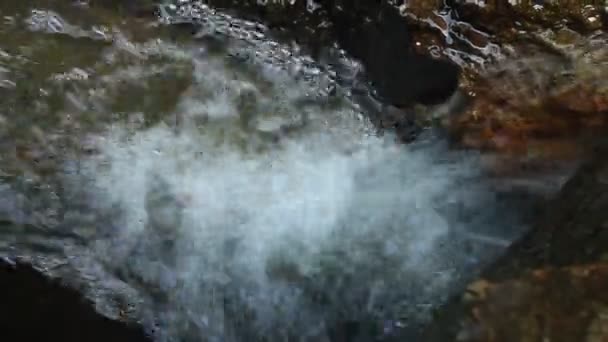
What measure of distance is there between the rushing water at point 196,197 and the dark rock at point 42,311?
54 mm

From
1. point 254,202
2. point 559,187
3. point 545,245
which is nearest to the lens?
point 545,245

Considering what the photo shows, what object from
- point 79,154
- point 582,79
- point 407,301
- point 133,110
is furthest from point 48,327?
point 582,79

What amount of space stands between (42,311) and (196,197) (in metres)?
0.62

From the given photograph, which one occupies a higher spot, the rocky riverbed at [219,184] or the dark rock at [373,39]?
the dark rock at [373,39]

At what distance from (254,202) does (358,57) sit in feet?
2.03

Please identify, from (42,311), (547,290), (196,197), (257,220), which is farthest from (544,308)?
(42,311)

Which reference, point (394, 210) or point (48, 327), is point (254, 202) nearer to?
point (394, 210)

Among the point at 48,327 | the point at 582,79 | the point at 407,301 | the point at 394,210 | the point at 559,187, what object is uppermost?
the point at 582,79

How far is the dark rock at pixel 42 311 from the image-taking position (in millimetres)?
2410

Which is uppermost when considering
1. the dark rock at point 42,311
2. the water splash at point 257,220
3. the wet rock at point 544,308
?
the wet rock at point 544,308

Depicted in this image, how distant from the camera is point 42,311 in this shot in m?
2.43

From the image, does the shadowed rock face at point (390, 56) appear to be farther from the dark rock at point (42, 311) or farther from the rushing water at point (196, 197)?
the dark rock at point (42, 311)

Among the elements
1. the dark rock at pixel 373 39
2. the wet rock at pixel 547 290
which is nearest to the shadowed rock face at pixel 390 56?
the dark rock at pixel 373 39

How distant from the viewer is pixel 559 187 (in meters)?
2.32
